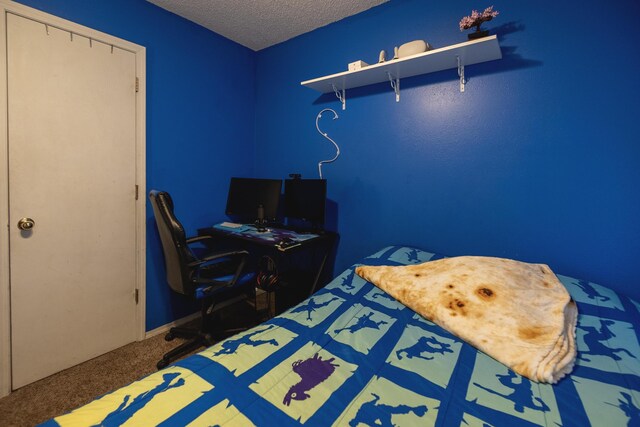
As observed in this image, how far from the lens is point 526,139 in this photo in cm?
177

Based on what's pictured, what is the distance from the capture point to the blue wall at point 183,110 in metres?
2.21

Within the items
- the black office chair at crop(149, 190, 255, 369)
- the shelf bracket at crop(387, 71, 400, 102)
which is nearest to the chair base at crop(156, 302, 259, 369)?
the black office chair at crop(149, 190, 255, 369)

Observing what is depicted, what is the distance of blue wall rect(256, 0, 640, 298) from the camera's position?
5.11ft

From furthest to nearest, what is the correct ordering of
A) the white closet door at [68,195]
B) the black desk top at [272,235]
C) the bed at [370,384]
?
the black desk top at [272,235] → the white closet door at [68,195] → the bed at [370,384]

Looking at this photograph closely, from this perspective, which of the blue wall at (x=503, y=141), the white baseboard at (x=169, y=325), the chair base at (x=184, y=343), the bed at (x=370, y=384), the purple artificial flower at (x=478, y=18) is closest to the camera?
the bed at (x=370, y=384)

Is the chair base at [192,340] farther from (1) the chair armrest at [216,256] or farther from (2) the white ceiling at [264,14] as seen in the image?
(2) the white ceiling at [264,14]

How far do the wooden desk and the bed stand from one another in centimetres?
100

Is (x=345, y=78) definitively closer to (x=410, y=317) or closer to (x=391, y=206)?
(x=391, y=206)

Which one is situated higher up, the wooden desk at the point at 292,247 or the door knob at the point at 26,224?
the door knob at the point at 26,224

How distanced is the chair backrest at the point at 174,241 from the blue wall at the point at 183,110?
0.51 m

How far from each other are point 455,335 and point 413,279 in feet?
1.21

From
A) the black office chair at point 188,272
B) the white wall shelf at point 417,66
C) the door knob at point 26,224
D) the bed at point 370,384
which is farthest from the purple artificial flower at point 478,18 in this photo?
the door knob at point 26,224

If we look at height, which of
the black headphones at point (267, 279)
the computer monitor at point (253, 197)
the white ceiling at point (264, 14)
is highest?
the white ceiling at point (264, 14)

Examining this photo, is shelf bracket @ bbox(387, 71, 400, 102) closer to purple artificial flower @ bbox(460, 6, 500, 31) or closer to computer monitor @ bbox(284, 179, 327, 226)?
purple artificial flower @ bbox(460, 6, 500, 31)
